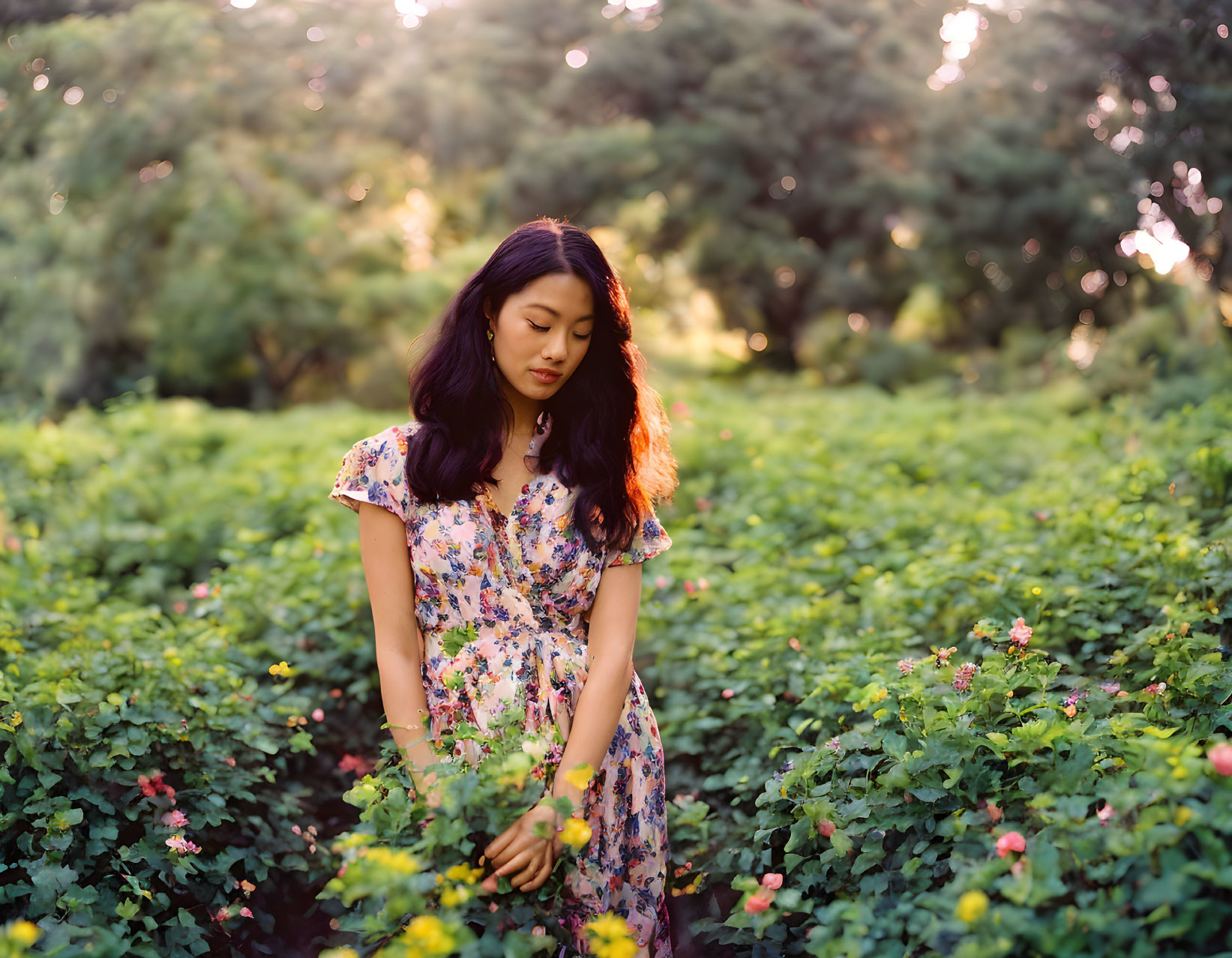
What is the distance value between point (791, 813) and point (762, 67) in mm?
14968

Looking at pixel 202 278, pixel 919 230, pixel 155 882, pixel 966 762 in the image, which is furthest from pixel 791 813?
pixel 919 230

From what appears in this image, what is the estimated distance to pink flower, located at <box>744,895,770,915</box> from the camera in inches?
57.9

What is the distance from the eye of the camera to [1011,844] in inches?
49.9

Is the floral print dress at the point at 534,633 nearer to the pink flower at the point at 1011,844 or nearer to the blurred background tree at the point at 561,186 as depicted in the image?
the pink flower at the point at 1011,844

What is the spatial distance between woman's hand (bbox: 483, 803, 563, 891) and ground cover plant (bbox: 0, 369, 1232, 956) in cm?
4

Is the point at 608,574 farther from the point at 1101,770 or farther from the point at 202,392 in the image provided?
the point at 202,392

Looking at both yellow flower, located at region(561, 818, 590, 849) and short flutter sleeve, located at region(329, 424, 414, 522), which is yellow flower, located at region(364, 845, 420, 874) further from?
short flutter sleeve, located at region(329, 424, 414, 522)

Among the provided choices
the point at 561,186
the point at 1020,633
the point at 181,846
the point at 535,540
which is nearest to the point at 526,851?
the point at 535,540

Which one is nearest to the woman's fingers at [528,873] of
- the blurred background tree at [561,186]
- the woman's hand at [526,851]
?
the woman's hand at [526,851]

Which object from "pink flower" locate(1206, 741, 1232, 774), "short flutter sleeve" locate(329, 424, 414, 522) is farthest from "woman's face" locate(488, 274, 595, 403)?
"pink flower" locate(1206, 741, 1232, 774)

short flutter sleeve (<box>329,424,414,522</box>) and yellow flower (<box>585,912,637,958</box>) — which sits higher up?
short flutter sleeve (<box>329,424,414,522</box>)

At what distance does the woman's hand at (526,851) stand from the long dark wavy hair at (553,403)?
0.54 meters

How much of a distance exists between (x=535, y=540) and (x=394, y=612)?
0.30 meters

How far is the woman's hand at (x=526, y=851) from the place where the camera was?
4.52 ft
